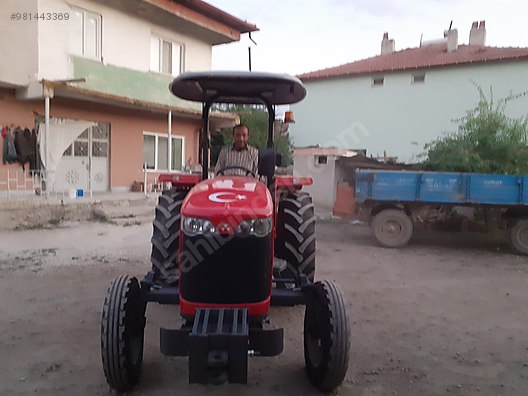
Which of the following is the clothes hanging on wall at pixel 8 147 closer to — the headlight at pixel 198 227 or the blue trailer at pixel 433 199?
the blue trailer at pixel 433 199

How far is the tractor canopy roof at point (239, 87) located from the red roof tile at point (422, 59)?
17571mm

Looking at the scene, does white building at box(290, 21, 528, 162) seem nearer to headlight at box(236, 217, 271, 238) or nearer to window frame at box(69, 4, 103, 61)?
window frame at box(69, 4, 103, 61)

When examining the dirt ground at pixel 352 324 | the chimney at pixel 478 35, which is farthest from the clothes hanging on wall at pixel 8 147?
the chimney at pixel 478 35

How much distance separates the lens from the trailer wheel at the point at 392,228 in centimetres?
867

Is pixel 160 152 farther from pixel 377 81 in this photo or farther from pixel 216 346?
pixel 216 346

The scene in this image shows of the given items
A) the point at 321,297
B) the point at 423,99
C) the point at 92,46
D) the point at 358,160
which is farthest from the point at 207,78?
the point at 423,99

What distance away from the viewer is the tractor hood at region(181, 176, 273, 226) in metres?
2.85

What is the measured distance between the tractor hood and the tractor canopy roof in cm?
87

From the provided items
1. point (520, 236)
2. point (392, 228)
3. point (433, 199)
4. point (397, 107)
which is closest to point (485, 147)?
point (520, 236)

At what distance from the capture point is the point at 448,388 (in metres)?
3.30

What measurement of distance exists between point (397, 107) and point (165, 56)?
1107cm

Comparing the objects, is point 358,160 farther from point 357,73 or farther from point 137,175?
point 357,73

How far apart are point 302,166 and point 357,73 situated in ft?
25.8

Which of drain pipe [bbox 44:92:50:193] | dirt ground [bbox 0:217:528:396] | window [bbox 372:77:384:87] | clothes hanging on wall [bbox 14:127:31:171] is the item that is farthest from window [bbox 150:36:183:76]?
window [bbox 372:77:384:87]
